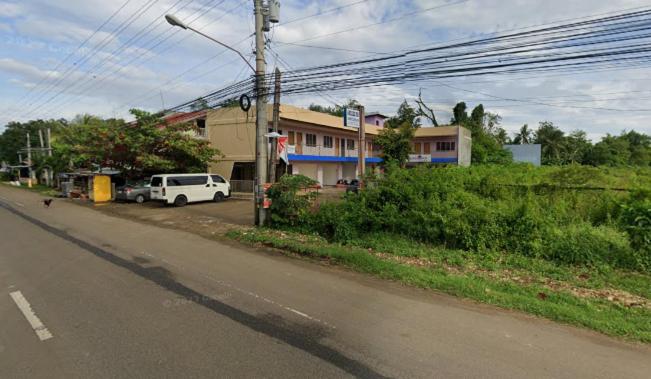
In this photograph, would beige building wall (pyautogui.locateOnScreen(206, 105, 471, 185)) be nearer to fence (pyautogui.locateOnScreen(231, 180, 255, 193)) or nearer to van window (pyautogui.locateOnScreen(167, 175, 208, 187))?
fence (pyautogui.locateOnScreen(231, 180, 255, 193))

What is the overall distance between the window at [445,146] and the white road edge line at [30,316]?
41.6 metres

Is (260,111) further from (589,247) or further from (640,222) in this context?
(640,222)

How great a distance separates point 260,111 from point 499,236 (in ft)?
26.6

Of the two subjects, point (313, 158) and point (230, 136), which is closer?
point (230, 136)

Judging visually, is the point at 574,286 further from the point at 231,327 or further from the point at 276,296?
the point at 231,327

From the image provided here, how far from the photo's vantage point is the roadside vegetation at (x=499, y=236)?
18.8ft

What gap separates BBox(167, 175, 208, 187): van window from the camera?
1928 cm

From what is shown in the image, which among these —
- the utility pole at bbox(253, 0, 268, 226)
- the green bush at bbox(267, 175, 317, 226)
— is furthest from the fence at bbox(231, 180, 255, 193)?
the green bush at bbox(267, 175, 317, 226)

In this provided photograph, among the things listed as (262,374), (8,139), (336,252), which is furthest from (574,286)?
(8,139)

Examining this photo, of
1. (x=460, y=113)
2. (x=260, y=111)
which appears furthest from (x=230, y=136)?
(x=460, y=113)

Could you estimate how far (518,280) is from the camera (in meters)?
6.54

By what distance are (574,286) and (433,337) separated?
12.3ft

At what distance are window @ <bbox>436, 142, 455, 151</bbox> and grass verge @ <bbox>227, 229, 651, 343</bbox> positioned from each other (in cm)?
3533

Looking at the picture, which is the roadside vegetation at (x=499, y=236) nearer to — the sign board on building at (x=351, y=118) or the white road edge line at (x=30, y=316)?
the white road edge line at (x=30, y=316)
